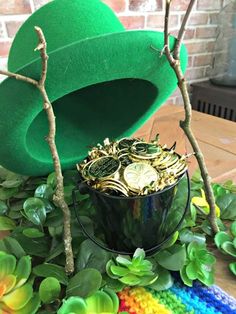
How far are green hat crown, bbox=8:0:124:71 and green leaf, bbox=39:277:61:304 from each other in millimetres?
321

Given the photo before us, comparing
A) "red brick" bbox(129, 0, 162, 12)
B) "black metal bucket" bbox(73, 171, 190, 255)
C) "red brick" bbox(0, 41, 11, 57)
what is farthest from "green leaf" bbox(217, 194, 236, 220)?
"red brick" bbox(129, 0, 162, 12)

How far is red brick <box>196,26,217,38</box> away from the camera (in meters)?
1.46

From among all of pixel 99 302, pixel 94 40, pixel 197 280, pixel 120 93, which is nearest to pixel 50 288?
pixel 99 302

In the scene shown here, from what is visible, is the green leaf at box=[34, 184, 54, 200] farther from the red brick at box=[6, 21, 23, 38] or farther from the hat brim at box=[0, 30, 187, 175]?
the red brick at box=[6, 21, 23, 38]

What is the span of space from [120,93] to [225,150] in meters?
0.30

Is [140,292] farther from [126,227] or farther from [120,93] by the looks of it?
[120,93]

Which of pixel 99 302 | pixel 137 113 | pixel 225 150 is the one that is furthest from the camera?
pixel 225 150

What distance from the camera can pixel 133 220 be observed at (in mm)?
412

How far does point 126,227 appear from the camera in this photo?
419mm

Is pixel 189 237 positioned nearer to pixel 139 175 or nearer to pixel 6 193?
pixel 139 175

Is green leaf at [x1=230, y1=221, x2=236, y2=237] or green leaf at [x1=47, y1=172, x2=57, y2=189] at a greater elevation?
green leaf at [x1=47, y1=172, x2=57, y2=189]

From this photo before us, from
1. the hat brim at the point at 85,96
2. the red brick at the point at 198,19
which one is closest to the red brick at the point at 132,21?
the red brick at the point at 198,19

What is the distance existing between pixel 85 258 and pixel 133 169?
13cm

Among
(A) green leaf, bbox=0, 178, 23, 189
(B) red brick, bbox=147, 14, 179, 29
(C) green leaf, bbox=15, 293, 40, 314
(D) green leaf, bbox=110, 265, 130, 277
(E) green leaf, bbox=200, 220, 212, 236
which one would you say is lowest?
(E) green leaf, bbox=200, 220, 212, 236
